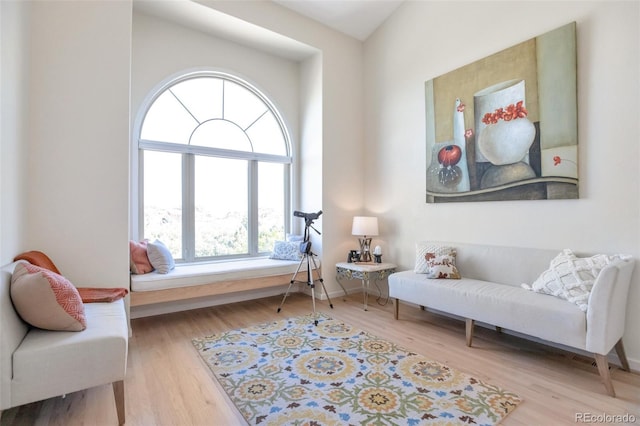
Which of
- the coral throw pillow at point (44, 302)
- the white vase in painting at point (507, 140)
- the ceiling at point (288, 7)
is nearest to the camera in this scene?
the coral throw pillow at point (44, 302)

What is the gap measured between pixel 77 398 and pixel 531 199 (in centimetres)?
370

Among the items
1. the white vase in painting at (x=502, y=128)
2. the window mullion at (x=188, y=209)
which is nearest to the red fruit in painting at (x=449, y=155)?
the white vase in painting at (x=502, y=128)

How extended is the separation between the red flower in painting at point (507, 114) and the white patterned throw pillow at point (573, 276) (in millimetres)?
1278

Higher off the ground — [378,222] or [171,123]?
[171,123]

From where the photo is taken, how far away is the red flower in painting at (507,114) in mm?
2818

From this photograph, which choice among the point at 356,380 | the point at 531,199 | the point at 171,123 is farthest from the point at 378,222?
the point at 171,123

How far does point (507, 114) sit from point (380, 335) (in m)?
2.39

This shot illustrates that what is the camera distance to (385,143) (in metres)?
4.20

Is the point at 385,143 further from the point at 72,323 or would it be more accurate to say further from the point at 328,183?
the point at 72,323

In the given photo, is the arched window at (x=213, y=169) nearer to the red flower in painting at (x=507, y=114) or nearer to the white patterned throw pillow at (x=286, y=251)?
the white patterned throw pillow at (x=286, y=251)

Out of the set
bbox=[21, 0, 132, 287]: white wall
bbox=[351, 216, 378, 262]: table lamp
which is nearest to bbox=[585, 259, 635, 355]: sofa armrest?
bbox=[351, 216, 378, 262]: table lamp

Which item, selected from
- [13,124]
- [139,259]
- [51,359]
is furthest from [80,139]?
[51,359]

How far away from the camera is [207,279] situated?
3230 millimetres

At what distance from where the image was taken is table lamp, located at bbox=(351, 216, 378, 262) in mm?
3982
